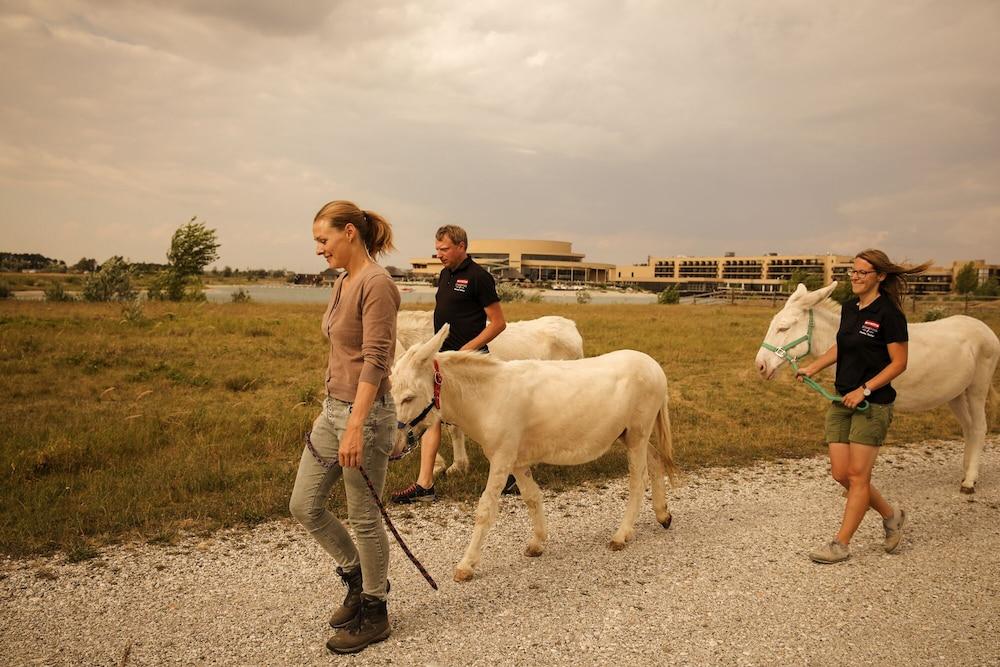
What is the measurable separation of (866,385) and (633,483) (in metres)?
2.13

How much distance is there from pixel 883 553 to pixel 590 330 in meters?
18.2

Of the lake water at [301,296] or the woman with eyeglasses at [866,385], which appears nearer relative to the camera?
the woman with eyeglasses at [866,385]

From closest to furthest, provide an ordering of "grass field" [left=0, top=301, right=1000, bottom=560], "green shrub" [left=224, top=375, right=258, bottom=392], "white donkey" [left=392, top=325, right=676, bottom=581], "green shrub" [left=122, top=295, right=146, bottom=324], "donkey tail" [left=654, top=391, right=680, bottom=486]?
"white donkey" [left=392, top=325, right=676, bottom=581], "grass field" [left=0, top=301, right=1000, bottom=560], "donkey tail" [left=654, top=391, right=680, bottom=486], "green shrub" [left=224, top=375, right=258, bottom=392], "green shrub" [left=122, top=295, right=146, bottom=324]

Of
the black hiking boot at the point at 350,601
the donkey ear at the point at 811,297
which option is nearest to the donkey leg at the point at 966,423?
the donkey ear at the point at 811,297

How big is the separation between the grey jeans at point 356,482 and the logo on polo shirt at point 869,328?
4026mm

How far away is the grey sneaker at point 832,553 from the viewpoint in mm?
4727

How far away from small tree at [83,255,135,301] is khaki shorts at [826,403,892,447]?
3790 centimetres

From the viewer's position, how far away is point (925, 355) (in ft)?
21.9

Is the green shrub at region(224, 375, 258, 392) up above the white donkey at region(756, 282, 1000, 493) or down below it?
below

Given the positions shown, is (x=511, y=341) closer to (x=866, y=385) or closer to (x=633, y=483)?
(x=633, y=483)

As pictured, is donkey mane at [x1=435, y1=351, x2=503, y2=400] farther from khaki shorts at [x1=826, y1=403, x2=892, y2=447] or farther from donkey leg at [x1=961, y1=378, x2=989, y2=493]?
donkey leg at [x1=961, y1=378, x2=989, y2=493]

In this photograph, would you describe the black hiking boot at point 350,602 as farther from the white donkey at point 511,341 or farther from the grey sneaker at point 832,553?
the grey sneaker at point 832,553

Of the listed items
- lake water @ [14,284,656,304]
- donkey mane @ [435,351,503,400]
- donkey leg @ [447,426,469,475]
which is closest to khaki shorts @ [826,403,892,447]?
donkey mane @ [435,351,503,400]

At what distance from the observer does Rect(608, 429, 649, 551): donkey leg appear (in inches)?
200
